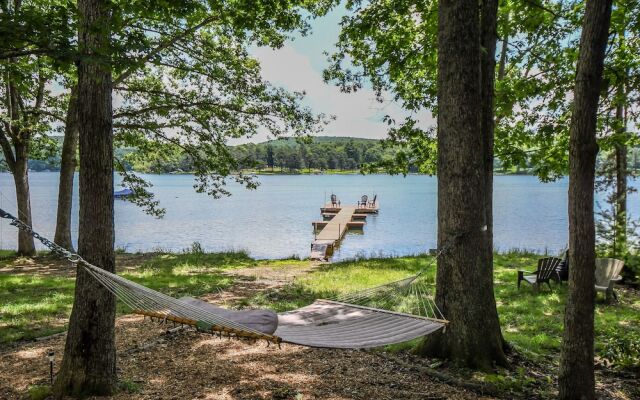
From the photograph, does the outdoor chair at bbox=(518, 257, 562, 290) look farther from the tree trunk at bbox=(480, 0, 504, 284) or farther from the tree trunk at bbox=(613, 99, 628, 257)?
the tree trunk at bbox=(480, 0, 504, 284)

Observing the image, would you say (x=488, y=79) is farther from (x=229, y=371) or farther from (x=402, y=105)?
(x=229, y=371)

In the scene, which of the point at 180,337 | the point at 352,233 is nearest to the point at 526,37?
the point at 180,337

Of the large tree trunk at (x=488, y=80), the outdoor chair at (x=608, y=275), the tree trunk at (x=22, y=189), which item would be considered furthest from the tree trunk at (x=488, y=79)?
the tree trunk at (x=22, y=189)

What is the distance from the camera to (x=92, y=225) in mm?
3252

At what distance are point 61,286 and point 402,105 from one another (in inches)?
240

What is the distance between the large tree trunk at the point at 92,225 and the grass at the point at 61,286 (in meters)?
2.09

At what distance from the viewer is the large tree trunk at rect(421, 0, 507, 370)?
152 inches

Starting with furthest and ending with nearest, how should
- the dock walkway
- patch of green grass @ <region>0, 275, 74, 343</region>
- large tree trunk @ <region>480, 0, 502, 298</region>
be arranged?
the dock walkway < patch of green grass @ <region>0, 275, 74, 343</region> < large tree trunk @ <region>480, 0, 502, 298</region>

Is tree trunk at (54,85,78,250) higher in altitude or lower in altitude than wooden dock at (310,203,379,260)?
higher

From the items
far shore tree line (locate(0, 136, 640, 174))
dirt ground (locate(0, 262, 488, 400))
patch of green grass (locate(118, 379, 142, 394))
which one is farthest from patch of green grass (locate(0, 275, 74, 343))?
far shore tree line (locate(0, 136, 640, 174))

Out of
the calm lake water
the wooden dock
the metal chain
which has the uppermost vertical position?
the metal chain

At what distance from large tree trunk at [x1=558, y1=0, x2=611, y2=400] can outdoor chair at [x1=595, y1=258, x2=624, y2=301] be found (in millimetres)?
4079

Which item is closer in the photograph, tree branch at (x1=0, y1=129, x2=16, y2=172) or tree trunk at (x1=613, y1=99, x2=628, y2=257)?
tree trunk at (x1=613, y1=99, x2=628, y2=257)

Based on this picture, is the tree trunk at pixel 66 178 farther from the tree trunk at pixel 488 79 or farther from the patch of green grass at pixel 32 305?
the tree trunk at pixel 488 79
